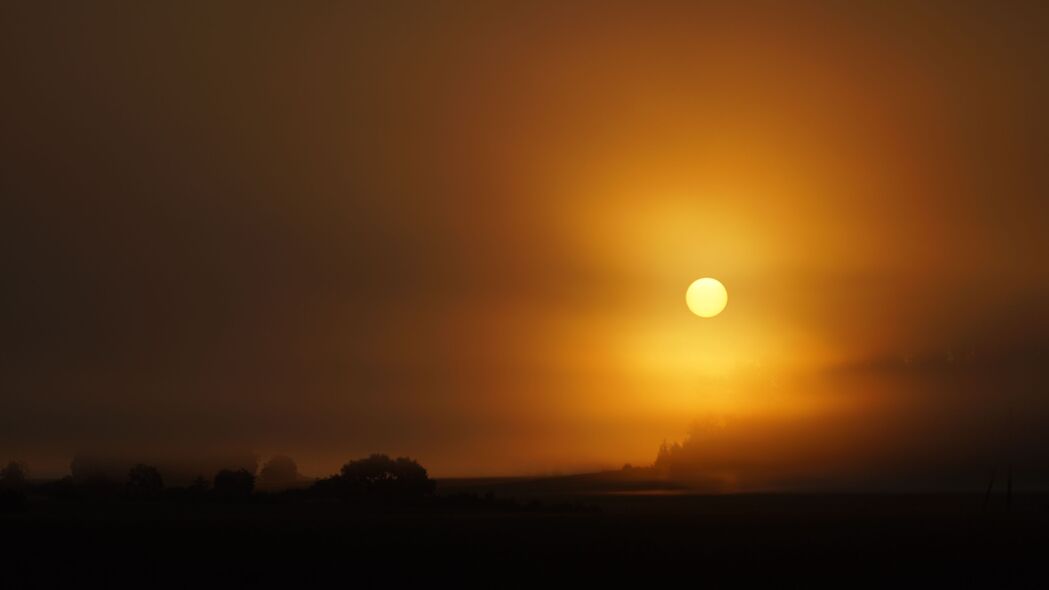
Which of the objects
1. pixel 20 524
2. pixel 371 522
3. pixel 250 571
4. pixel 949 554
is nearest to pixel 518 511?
pixel 371 522

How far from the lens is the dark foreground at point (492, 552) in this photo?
221ft

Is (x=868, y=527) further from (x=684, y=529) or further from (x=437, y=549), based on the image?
(x=437, y=549)

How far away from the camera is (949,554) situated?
289 feet

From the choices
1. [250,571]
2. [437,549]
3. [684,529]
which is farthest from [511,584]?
[684,529]

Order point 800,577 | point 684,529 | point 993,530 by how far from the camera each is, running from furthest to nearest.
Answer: point 993,530, point 684,529, point 800,577

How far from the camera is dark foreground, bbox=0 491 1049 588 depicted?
67.5 metres

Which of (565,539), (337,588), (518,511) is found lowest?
(337,588)

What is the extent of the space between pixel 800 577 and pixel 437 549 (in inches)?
1122

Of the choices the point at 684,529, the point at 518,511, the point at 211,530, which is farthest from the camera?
the point at 518,511

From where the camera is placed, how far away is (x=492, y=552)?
84.1 metres

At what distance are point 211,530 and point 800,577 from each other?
5891 centimetres

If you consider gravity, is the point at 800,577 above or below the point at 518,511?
below

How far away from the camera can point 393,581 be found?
215ft

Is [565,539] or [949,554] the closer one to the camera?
[949,554]
